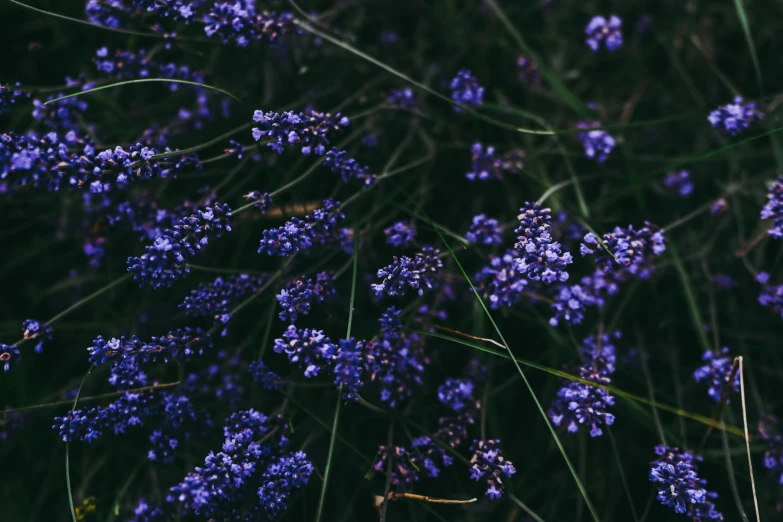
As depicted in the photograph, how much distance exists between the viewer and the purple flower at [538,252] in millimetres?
1555

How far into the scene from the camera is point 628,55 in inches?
106

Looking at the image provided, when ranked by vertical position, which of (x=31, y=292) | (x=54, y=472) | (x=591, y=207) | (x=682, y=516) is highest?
(x=591, y=207)

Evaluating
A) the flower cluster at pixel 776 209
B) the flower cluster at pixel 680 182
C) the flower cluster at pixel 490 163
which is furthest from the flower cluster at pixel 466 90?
the flower cluster at pixel 776 209

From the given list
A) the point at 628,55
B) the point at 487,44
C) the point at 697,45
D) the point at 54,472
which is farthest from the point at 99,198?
the point at 697,45

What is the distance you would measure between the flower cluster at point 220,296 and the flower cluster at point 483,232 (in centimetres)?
66

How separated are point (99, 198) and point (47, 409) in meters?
0.77

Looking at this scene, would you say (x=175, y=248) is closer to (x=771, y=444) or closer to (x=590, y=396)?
(x=590, y=396)

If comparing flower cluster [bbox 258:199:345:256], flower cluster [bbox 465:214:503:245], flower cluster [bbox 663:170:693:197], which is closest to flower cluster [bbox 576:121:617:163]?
flower cluster [bbox 663:170:693:197]

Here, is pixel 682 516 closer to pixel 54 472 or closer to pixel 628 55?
pixel 628 55

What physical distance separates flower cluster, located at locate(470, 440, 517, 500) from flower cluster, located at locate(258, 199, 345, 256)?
74 centimetres

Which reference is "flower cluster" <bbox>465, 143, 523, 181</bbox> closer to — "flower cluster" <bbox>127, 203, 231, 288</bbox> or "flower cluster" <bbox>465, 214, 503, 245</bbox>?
"flower cluster" <bbox>465, 214, 503, 245</bbox>

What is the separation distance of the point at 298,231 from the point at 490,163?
0.82 m

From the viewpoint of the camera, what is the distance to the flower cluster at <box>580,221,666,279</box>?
5.59ft

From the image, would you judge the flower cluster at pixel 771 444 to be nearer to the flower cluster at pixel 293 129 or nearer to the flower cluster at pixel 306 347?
the flower cluster at pixel 306 347
